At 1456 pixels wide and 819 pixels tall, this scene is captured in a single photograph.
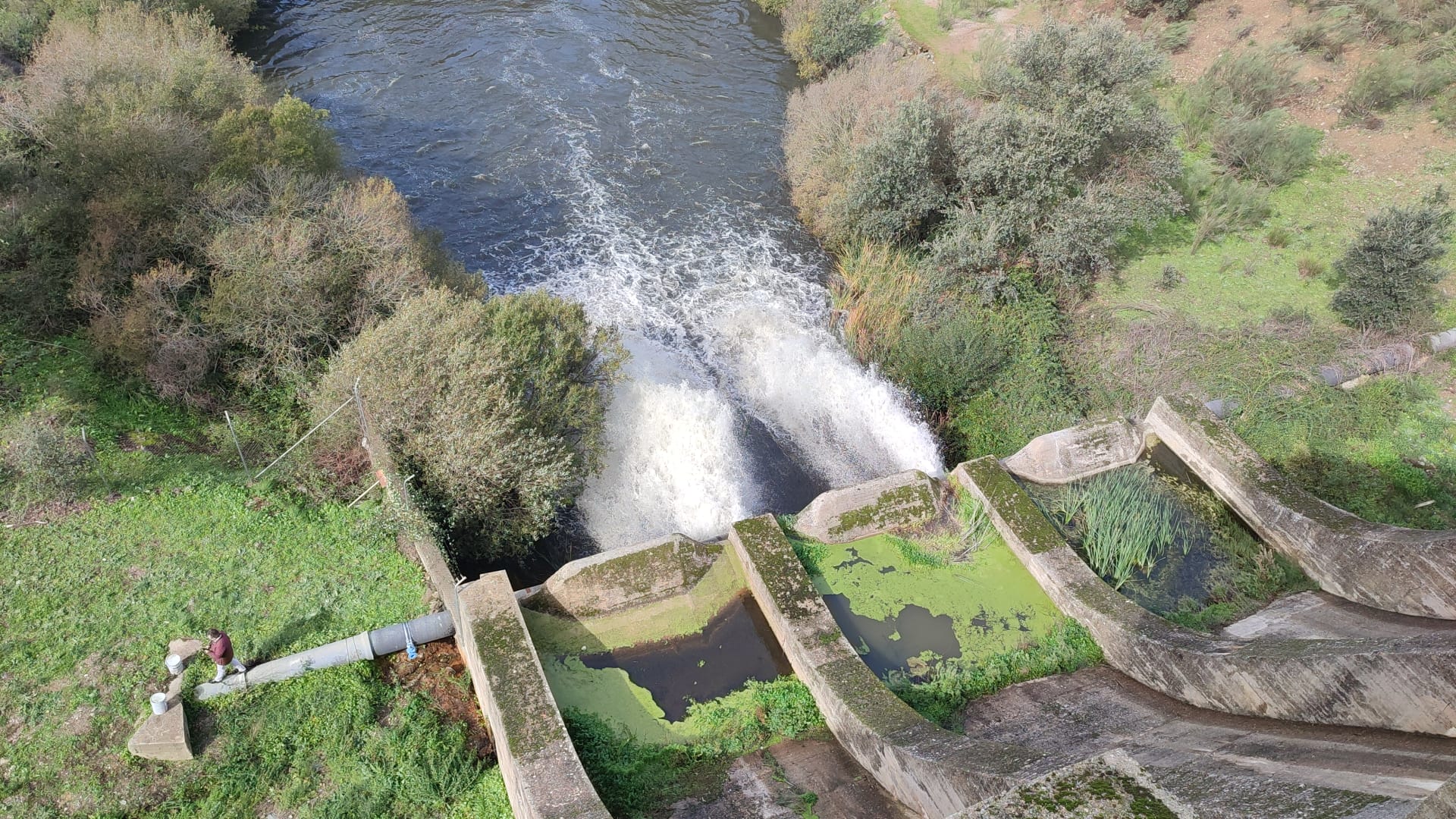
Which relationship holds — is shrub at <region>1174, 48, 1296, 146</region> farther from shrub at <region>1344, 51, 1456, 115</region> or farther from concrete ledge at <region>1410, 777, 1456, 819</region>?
concrete ledge at <region>1410, 777, 1456, 819</region>

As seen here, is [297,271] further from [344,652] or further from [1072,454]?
[1072,454]

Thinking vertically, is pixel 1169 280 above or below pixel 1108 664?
above

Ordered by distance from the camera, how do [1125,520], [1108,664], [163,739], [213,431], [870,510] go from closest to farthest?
[163,739]
[1108,664]
[870,510]
[1125,520]
[213,431]

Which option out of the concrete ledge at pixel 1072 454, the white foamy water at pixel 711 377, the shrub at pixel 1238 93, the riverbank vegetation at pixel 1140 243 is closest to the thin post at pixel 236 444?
the white foamy water at pixel 711 377

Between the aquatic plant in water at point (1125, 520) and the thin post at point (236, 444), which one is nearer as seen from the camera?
the thin post at point (236, 444)

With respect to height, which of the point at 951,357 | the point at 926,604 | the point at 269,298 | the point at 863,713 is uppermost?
the point at 951,357

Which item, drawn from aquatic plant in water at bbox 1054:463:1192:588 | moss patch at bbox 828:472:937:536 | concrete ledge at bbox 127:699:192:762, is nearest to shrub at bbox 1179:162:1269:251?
aquatic plant in water at bbox 1054:463:1192:588

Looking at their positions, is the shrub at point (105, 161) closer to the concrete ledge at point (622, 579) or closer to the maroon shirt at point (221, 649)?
the maroon shirt at point (221, 649)

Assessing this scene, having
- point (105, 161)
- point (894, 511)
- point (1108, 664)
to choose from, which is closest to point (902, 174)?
point (894, 511)
